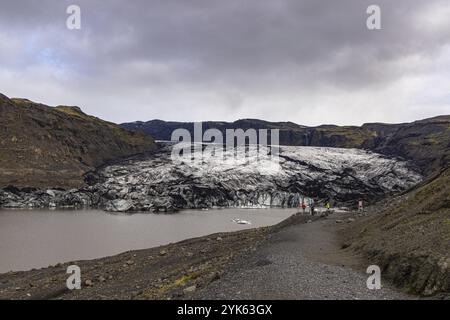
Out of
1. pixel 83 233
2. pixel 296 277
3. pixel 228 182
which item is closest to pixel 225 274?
pixel 296 277

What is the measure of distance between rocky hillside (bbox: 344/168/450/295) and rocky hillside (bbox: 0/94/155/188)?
84.5 meters

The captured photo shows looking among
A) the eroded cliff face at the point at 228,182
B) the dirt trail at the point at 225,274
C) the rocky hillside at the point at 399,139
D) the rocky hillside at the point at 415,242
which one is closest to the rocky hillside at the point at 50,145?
the eroded cliff face at the point at 228,182

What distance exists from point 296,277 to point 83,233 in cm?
4066

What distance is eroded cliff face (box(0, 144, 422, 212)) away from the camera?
8912cm

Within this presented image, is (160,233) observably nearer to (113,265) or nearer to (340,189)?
(113,265)

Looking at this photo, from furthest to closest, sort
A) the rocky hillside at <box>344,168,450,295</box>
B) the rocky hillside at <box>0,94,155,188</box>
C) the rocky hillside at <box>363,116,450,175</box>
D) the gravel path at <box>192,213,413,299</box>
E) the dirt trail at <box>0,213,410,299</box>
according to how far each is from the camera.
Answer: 1. the rocky hillside at <box>363,116,450,175</box>
2. the rocky hillside at <box>0,94,155,188</box>
3. the rocky hillside at <box>344,168,450,295</box>
4. the dirt trail at <box>0,213,410,299</box>
5. the gravel path at <box>192,213,413,299</box>

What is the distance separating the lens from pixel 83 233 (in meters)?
51.3

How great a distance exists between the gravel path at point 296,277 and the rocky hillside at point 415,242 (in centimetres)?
81

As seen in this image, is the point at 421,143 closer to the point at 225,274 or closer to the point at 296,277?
the point at 225,274

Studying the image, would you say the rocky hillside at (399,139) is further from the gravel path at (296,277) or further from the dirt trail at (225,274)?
the gravel path at (296,277)

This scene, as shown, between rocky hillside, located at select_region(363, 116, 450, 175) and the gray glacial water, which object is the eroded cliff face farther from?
the gray glacial water

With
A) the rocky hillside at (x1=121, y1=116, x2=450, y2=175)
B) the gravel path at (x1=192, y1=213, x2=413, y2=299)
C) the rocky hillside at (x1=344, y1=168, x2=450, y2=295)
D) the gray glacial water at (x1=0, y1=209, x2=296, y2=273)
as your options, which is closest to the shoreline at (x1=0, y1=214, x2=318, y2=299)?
the gravel path at (x1=192, y1=213, x2=413, y2=299)

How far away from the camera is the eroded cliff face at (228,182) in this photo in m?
89.1

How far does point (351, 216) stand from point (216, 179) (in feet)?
217
